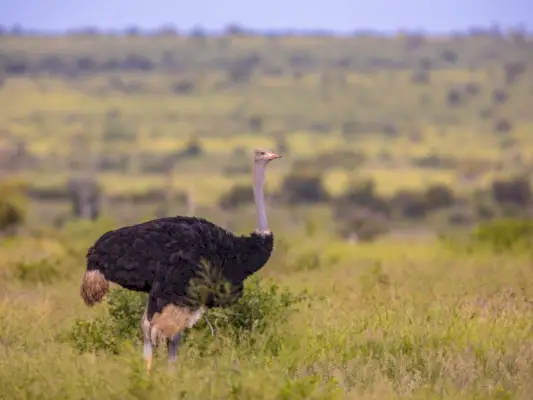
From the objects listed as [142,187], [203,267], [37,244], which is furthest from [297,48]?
[203,267]

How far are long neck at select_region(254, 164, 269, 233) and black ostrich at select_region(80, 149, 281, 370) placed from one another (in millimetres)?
119

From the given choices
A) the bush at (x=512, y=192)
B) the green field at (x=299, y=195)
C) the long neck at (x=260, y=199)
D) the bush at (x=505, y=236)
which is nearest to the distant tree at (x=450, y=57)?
the green field at (x=299, y=195)

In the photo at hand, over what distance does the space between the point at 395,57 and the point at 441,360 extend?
88.7 metres

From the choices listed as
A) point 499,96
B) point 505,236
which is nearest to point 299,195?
point 499,96

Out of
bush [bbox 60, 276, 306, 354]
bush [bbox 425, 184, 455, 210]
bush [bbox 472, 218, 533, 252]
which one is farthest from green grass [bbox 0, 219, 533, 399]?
bush [bbox 425, 184, 455, 210]

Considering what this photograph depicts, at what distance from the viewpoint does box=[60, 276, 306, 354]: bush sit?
8.60 meters

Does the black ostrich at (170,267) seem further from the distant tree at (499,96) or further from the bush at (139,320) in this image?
the distant tree at (499,96)

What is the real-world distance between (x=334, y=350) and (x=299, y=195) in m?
47.4

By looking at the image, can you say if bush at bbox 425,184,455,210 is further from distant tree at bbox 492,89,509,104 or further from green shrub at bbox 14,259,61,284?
green shrub at bbox 14,259,61,284

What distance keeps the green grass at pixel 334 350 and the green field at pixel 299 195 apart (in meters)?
0.02

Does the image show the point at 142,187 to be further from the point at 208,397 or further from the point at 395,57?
the point at 208,397

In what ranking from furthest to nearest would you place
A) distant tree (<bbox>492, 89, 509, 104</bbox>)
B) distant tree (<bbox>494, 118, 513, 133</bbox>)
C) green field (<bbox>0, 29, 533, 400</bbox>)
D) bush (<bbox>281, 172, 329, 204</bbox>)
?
1. distant tree (<bbox>492, 89, 509, 104</bbox>)
2. distant tree (<bbox>494, 118, 513, 133</bbox>)
3. bush (<bbox>281, 172, 329, 204</bbox>)
4. green field (<bbox>0, 29, 533, 400</bbox>)

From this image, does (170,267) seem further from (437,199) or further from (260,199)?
(437,199)

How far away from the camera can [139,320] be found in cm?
893
